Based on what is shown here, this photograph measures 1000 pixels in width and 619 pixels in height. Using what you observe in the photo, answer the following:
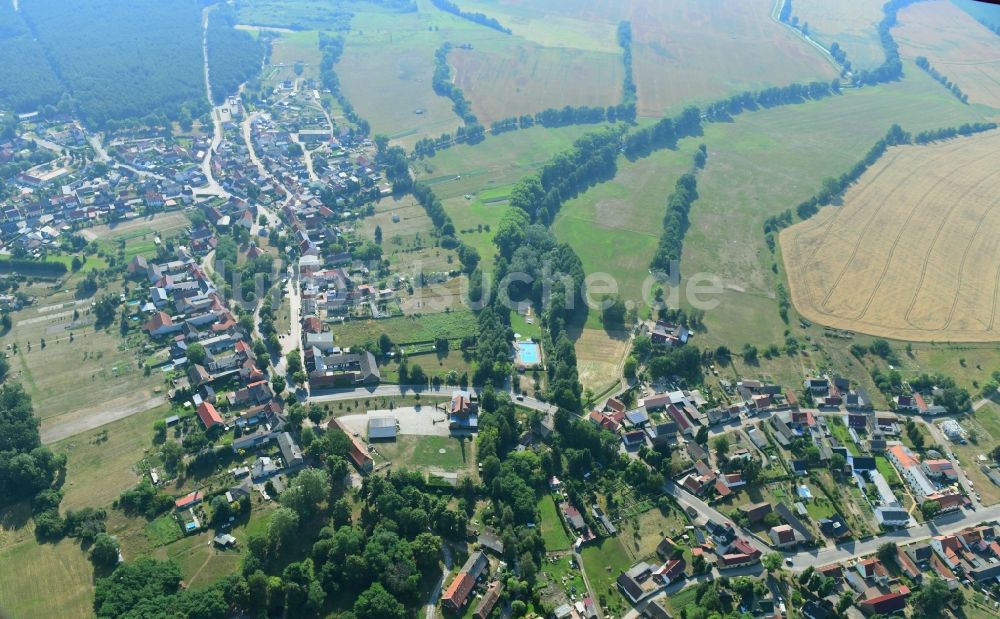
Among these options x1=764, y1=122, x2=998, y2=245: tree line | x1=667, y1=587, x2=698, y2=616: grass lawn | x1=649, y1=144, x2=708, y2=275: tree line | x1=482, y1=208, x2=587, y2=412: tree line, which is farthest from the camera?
x1=764, y1=122, x2=998, y2=245: tree line

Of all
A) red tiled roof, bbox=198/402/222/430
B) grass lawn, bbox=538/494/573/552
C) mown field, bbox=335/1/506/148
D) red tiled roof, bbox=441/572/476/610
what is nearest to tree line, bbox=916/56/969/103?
mown field, bbox=335/1/506/148

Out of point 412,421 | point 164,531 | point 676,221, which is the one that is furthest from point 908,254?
point 164,531

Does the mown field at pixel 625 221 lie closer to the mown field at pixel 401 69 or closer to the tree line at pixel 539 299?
the tree line at pixel 539 299

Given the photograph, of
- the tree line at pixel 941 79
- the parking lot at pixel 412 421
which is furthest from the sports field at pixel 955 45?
the parking lot at pixel 412 421

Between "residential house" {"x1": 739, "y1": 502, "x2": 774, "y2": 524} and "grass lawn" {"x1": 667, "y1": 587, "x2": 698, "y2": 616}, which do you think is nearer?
"grass lawn" {"x1": 667, "y1": 587, "x2": 698, "y2": 616}

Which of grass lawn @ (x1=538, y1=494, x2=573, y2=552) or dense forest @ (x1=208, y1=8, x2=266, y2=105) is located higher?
dense forest @ (x1=208, y1=8, x2=266, y2=105)

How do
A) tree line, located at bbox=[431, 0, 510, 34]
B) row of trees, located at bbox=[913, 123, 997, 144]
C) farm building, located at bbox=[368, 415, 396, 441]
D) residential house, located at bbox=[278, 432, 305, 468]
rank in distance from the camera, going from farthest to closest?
tree line, located at bbox=[431, 0, 510, 34] → row of trees, located at bbox=[913, 123, 997, 144] → farm building, located at bbox=[368, 415, 396, 441] → residential house, located at bbox=[278, 432, 305, 468]

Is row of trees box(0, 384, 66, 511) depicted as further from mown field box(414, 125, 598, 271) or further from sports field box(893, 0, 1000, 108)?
sports field box(893, 0, 1000, 108)
